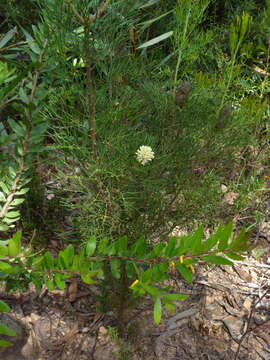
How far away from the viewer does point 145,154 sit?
103 centimetres

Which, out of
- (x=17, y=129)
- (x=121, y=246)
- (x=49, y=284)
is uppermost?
(x=17, y=129)

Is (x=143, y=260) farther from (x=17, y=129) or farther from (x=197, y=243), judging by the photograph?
(x=17, y=129)

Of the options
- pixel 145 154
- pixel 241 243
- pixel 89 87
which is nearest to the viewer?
pixel 241 243

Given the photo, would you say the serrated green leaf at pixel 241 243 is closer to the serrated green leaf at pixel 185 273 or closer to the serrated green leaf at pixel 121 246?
the serrated green leaf at pixel 185 273

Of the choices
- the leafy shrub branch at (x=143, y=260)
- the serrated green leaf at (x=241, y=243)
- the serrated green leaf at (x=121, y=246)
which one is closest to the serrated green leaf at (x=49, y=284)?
the leafy shrub branch at (x=143, y=260)

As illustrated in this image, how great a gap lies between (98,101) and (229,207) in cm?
96

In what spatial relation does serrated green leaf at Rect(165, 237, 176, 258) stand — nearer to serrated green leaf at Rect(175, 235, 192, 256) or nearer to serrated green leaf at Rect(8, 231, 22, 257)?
serrated green leaf at Rect(175, 235, 192, 256)

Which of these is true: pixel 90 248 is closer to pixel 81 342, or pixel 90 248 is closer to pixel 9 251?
pixel 9 251

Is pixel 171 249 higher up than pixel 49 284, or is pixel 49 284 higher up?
pixel 171 249

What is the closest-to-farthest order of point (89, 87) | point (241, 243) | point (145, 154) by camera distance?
point (241, 243) < point (89, 87) < point (145, 154)

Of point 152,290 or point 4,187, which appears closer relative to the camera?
point 152,290

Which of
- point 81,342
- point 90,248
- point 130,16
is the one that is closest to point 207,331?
point 81,342

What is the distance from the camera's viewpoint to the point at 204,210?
1.28 meters

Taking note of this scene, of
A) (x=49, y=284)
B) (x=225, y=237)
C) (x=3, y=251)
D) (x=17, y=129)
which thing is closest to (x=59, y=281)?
(x=49, y=284)
